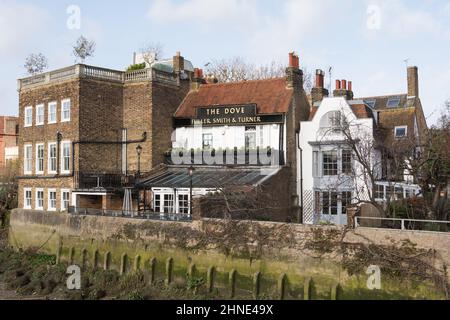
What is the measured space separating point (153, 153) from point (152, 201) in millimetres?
3494

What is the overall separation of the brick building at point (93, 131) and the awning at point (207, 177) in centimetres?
136

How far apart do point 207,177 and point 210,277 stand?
8693mm

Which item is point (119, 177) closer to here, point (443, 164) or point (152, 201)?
point (152, 201)

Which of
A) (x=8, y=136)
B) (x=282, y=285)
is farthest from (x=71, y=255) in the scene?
(x=8, y=136)

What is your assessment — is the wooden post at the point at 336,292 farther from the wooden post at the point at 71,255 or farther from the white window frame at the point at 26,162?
the white window frame at the point at 26,162

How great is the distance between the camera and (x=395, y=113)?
31.2m

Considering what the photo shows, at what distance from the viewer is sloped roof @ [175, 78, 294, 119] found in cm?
2972

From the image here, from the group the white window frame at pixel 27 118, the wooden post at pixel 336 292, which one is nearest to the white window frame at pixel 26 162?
the white window frame at pixel 27 118

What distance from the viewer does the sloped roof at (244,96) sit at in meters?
29.7

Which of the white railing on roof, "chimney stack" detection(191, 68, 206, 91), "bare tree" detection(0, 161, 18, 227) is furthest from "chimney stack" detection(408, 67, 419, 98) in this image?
"bare tree" detection(0, 161, 18, 227)

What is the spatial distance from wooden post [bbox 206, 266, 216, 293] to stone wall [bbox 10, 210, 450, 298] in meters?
0.25
